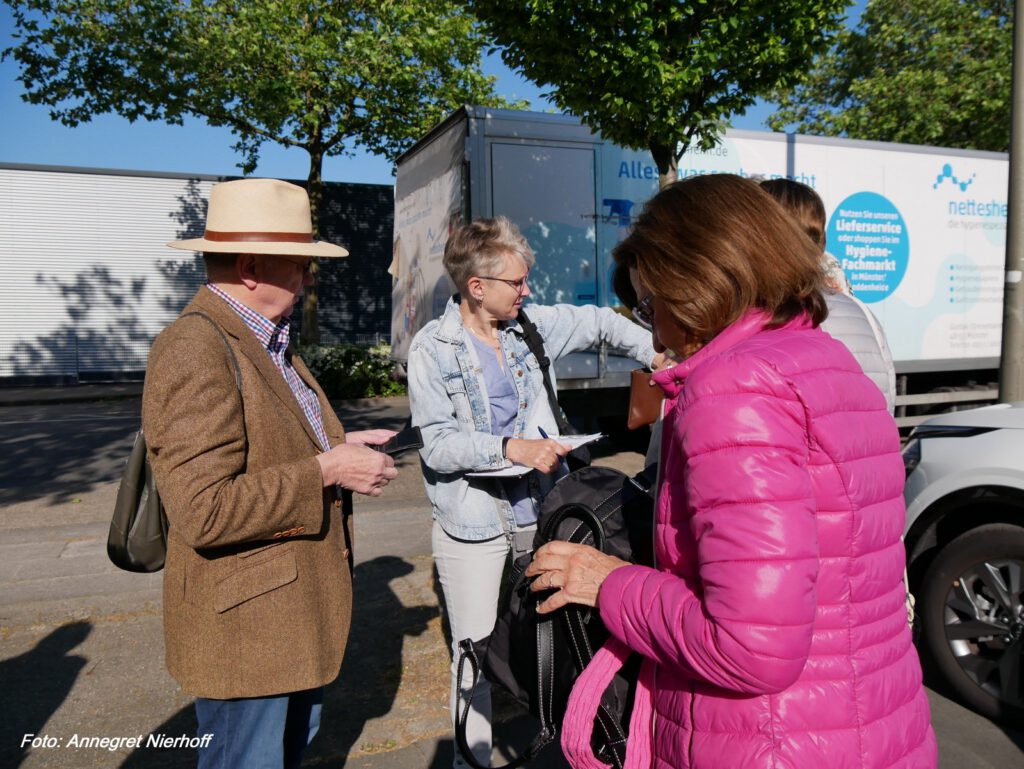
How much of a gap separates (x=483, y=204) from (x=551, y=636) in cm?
645

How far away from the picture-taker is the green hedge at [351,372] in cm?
1523

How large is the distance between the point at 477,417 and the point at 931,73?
700 inches

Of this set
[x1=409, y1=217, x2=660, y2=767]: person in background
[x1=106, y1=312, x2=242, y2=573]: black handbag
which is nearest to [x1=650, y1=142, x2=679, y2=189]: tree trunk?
[x1=409, y1=217, x2=660, y2=767]: person in background

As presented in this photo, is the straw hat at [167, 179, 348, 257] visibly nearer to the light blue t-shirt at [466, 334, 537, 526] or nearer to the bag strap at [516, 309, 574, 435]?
the light blue t-shirt at [466, 334, 537, 526]

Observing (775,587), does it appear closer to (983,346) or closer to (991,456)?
(991,456)

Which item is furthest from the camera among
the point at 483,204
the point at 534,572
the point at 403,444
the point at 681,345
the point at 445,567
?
the point at 483,204

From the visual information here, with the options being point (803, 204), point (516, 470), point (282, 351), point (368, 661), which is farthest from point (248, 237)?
point (368, 661)

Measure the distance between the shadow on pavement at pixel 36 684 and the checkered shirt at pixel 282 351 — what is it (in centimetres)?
209

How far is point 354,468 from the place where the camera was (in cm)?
207

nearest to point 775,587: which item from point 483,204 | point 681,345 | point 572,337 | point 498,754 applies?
point 681,345

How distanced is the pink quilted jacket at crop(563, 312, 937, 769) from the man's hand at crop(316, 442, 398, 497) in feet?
2.64

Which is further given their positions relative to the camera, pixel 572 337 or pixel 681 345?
pixel 572 337

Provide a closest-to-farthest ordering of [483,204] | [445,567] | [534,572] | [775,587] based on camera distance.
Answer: [775,587]
[534,572]
[445,567]
[483,204]

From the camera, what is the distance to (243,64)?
48.9 ft
